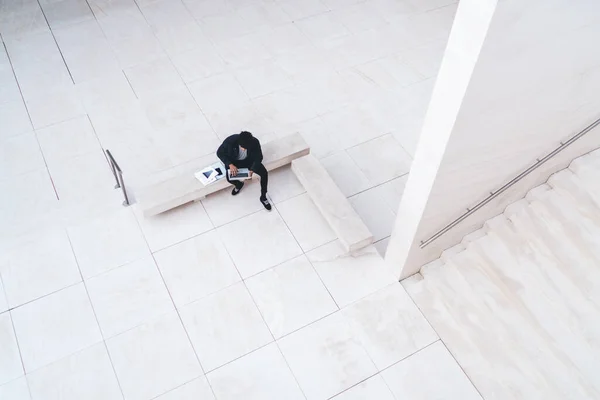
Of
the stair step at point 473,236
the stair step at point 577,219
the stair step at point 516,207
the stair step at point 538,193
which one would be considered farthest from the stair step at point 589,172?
the stair step at point 473,236

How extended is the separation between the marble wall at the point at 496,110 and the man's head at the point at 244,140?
1719 millimetres

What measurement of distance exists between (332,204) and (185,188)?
1617 mm

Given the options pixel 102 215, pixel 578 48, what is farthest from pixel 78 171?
pixel 578 48

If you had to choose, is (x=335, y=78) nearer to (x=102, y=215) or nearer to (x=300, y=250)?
(x=300, y=250)

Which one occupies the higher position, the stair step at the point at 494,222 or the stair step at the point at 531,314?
the stair step at the point at 494,222

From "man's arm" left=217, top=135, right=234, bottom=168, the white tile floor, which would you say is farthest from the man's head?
the white tile floor

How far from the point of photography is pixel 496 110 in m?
4.06

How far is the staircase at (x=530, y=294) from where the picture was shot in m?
4.71

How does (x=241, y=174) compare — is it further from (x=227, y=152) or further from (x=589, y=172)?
(x=589, y=172)

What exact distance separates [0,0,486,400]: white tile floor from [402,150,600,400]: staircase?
32 centimetres

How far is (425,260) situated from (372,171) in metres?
1.47

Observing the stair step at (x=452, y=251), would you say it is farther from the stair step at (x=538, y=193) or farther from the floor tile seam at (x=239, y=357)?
the floor tile seam at (x=239, y=357)

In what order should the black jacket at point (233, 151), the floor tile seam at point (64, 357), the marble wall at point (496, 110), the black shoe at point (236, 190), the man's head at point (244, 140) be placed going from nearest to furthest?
the marble wall at point (496, 110) < the floor tile seam at point (64, 357) < the man's head at point (244, 140) < the black jacket at point (233, 151) < the black shoe at point (236, 190)

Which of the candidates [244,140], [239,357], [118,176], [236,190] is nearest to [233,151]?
[244,140]
